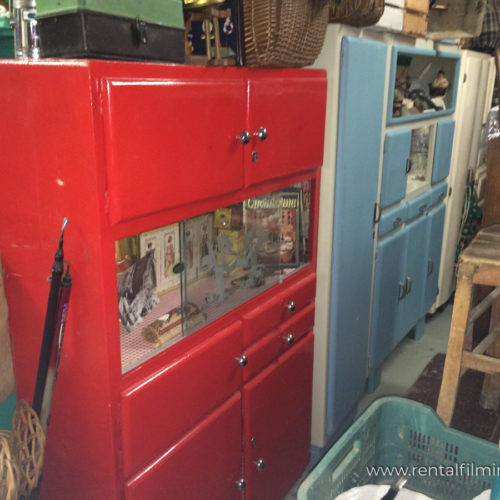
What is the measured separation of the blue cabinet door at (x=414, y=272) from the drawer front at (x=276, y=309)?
40.8 inches

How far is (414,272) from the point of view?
3078mm

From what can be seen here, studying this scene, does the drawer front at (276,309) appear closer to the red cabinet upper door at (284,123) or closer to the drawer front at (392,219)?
the red cabinet upper door at (284,123)

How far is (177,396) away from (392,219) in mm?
1558

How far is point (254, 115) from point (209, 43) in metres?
0.22

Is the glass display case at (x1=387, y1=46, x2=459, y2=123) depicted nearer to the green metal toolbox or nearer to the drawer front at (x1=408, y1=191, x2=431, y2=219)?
the drawer front at (x1=408, y1=191, x2=431, y2=219)

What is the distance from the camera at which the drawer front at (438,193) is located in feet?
10.3

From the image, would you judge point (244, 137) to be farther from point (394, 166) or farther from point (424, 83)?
point (424, 83)

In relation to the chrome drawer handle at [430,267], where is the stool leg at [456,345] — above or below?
above

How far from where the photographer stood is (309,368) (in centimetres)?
213

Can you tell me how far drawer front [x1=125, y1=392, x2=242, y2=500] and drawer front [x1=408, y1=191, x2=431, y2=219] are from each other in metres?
1.57

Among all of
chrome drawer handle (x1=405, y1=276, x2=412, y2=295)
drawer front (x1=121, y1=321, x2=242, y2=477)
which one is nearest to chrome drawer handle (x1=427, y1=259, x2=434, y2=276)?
chrome drawer handle (x1=405, y1=276, x2=412, y2=295)

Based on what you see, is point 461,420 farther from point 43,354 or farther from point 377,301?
point 43,354

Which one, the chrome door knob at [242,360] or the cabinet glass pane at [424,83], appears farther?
the cabinet glass pane at [424,83]

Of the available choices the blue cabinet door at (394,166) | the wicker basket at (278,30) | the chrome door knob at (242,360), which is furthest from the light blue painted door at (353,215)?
the chrome door knob at (242,360)
